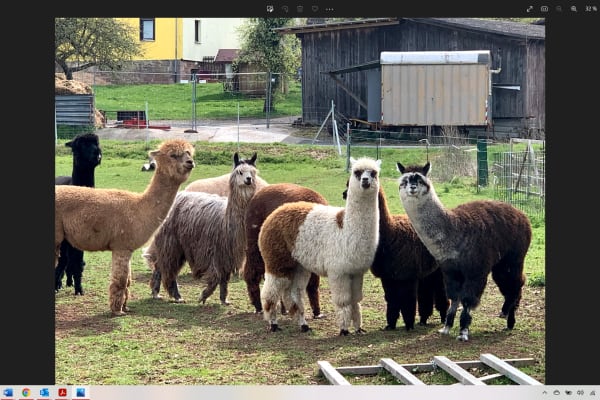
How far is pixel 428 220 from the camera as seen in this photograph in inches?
261

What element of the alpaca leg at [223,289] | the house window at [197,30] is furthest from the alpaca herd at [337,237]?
the house window at [197,30]

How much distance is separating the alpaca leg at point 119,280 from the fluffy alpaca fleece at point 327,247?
3.33 feet

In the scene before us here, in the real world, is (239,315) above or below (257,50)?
below

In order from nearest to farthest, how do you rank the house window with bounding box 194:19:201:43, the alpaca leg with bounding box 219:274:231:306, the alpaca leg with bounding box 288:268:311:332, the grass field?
the house window with bounding box 194:19:201:43, the grass field, the alpaca leg with bounding box 288:268:311:332, the alpaca leg with bounding box 219:274:231:306

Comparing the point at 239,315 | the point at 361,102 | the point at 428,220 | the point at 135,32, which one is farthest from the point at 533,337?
the point at 361,102

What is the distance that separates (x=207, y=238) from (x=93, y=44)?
2120mm

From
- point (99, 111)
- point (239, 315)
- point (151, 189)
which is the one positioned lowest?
point (239, 315)

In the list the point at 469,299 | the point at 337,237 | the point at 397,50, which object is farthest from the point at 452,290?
the point at 397,50

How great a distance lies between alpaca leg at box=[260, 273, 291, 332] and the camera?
7.21 m

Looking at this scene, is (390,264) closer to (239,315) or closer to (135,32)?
(239,315)

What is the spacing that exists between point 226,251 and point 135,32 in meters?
2.51

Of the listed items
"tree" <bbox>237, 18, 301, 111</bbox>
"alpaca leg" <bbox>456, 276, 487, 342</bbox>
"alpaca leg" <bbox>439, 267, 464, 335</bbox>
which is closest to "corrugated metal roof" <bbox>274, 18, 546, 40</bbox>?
"tree" <bbox>237, 18, 301, 111</bbox>

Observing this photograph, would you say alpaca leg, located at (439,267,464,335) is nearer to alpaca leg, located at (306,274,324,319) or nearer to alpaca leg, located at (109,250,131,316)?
alpaca leg, located at (306,274,324,319)

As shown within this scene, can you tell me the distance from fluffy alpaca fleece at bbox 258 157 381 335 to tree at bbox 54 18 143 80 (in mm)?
1590
